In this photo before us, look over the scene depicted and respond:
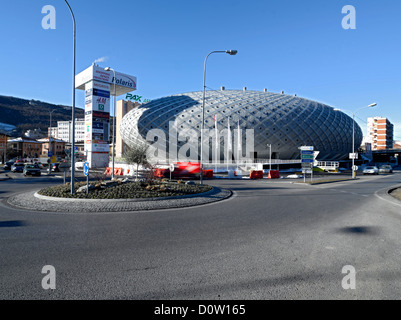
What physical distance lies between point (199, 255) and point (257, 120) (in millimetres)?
51733

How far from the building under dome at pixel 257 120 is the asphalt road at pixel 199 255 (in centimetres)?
4510

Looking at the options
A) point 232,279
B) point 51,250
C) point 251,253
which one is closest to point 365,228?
point 251,253

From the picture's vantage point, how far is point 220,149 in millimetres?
52531

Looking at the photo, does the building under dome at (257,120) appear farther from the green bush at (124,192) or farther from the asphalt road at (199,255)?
the asphalt road at (199,255)

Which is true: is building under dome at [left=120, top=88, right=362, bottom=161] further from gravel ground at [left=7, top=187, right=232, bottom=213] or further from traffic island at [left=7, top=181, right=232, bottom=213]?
gravel ground at [left=7, top=187, right=232, bottom=213]

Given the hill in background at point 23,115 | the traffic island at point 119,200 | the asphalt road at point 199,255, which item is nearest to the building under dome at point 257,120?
the traffic island at point 119,200

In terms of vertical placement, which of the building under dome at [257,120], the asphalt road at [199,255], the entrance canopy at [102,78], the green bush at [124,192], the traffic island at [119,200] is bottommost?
the asphalt road at [199,255]

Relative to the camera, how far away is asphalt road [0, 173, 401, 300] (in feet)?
11.2

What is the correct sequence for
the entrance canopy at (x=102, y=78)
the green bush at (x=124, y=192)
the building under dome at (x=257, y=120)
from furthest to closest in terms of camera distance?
the building under dome at (x=257, y=120)
the entrance canopy at (x=102, y=78)
the green bush at (x=124, y=192)

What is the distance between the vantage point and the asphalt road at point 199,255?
3.40 meters

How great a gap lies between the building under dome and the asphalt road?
148 feet

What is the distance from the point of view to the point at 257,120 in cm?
5350

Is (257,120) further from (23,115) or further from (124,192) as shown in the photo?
(23,115)

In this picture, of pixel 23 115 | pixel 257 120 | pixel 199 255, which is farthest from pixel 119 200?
pixel 23 115
